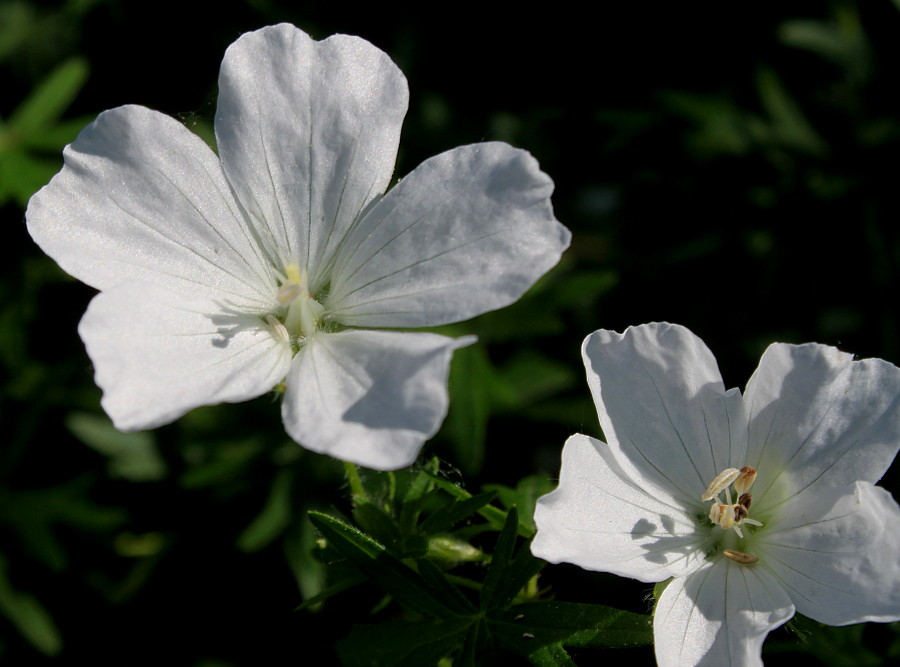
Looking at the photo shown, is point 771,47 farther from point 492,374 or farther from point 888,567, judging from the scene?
point 888,567

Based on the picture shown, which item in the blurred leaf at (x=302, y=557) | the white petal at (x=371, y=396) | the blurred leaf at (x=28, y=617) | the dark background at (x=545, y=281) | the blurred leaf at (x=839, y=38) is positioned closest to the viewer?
the white petal at (x=371, y=396)

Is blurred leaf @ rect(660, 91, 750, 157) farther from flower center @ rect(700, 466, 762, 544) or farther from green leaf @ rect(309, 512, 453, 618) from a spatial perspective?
green leaf @ rect(309, 512, 453, 618)

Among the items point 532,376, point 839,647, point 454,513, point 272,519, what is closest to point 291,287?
point 454,513

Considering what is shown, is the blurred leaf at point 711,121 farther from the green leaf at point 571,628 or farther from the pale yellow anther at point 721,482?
the green leaf at point 571,628

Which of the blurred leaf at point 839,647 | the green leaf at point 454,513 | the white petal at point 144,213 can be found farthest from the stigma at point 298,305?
the blurred leaf at point 839,647

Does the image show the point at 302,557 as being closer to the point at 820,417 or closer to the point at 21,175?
the point at 21,175

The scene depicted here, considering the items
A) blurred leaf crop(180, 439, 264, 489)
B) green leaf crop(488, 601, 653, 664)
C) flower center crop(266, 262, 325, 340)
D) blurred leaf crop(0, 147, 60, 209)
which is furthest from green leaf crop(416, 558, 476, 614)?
blurred leaf crop(0, 147, 60, 209)
